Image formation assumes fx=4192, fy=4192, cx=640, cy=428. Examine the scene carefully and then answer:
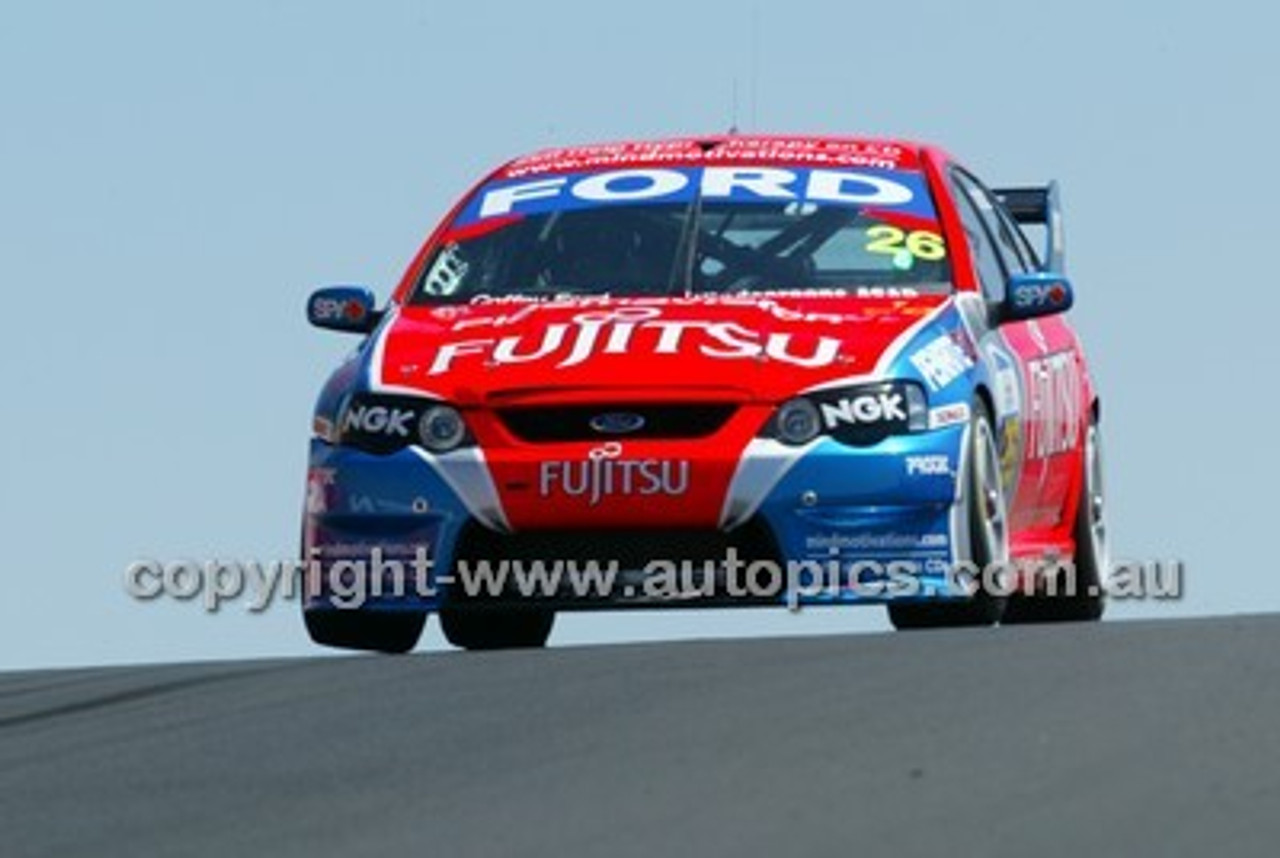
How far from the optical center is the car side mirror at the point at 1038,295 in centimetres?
1258

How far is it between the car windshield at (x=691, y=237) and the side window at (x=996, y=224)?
28.0 inches

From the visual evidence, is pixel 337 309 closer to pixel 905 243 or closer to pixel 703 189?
pixel 703 189

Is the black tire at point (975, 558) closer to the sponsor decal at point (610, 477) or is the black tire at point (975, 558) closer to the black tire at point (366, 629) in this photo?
the sponsor decal at point (610, 477)

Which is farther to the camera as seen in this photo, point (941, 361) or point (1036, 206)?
point (1036, 206)

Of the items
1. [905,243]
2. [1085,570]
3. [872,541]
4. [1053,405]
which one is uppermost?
[905,243]

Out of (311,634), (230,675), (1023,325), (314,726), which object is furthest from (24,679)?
(1023,325)

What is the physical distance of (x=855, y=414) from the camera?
11406 mm

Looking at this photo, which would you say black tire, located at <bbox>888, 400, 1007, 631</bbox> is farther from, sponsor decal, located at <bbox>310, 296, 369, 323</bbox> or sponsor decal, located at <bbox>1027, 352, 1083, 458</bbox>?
sponsor decal, located at <bbox>310, 296, 369, 323</bbox>

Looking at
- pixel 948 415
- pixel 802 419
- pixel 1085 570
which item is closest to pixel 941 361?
pixel 948 415

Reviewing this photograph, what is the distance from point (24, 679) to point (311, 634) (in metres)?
1.54

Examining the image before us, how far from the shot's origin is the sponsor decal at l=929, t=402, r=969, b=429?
1152 cm

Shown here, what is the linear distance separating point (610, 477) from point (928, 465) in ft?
2.86

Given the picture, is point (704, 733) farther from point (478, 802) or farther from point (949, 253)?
point (949, 253)

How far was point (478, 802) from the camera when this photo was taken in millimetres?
7234
